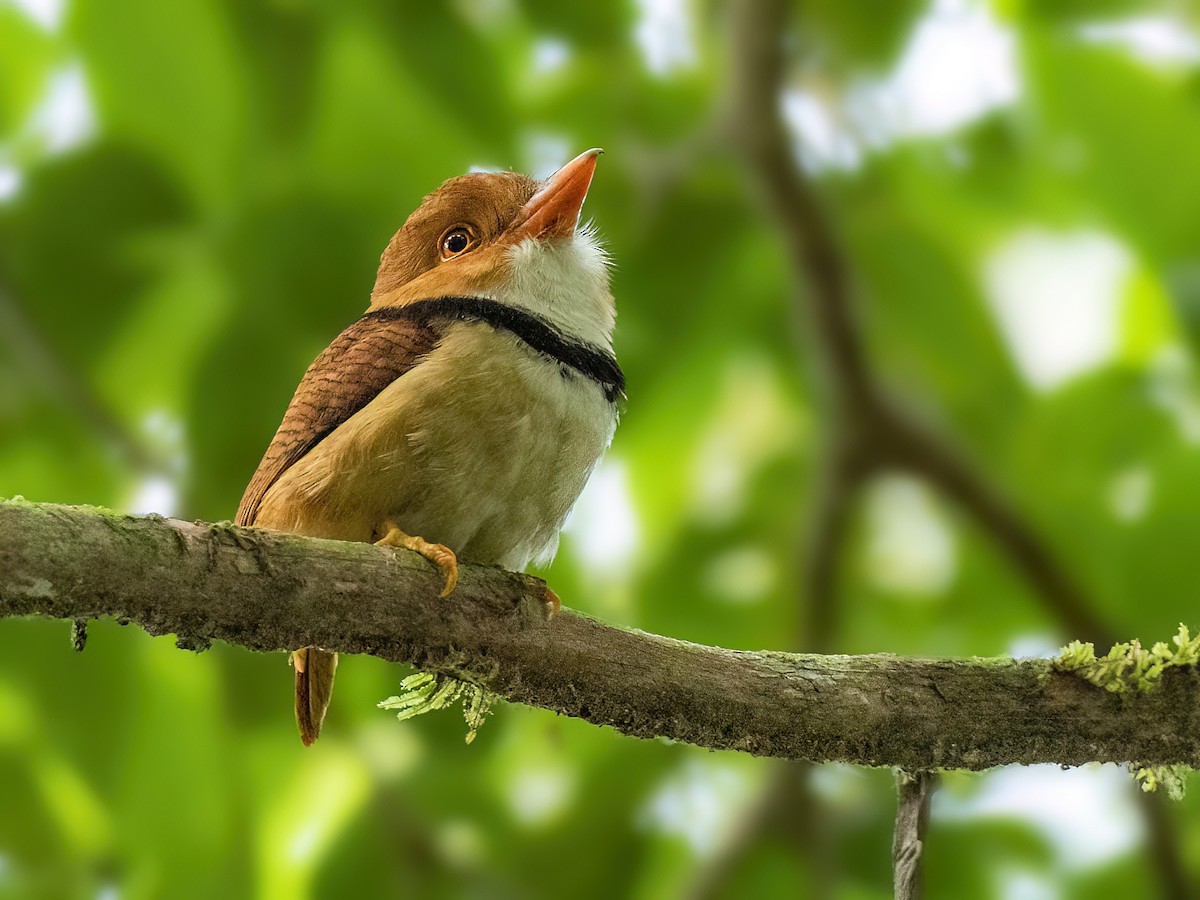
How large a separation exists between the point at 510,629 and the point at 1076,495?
124 inches

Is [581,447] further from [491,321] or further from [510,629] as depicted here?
[510,629]

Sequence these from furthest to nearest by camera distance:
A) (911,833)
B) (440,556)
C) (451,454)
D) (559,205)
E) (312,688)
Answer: (559,205), (312,688), (451,454), (911,833), (440,556)

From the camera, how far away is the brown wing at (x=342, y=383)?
3004 millimetres

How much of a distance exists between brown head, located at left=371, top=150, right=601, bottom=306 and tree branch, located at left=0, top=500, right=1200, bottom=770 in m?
1.09

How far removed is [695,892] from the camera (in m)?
4.57

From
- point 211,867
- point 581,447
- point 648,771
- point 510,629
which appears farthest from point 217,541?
point 648,771

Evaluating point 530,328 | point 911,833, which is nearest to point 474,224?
point 530,328

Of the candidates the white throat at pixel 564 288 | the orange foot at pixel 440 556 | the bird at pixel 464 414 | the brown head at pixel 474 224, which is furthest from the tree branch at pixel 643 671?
the brown head at pixel 474 224

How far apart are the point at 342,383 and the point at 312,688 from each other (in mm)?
675

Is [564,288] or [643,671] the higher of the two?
[564,288]

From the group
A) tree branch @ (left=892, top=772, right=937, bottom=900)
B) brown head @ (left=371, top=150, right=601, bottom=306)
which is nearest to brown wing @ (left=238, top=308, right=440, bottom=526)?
brown head @ (left=371, top=150, right=601, bottom=306)

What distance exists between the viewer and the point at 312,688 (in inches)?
119

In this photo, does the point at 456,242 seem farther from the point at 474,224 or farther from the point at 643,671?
the point at 643,671

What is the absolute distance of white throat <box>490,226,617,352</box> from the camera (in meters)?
3.22
